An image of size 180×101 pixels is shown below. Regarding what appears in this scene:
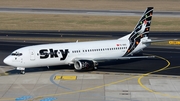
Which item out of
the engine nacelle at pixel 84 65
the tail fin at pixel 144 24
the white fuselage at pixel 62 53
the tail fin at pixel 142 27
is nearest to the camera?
the white fuselage at pixel 62 53

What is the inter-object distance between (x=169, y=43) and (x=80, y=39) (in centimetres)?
1954

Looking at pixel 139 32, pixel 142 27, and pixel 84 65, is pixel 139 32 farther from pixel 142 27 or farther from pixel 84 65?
pixel 84 65

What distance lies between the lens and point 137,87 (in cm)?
4925

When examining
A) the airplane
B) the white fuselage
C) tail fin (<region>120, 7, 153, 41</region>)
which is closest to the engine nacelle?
the airplane

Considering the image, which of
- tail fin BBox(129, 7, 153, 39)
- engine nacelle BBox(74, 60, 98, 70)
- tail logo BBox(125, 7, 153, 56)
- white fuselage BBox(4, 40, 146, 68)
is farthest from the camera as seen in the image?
tail fin BBox(129, 7, 153, 39)

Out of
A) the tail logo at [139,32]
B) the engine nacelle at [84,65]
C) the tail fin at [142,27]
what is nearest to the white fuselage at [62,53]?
the tail logo at [139,32]

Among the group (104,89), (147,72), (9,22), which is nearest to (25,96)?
(104,89)

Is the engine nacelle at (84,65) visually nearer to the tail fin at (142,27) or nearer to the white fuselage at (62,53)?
the white fuselage at (62,53)

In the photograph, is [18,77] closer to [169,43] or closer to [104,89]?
[104,89]

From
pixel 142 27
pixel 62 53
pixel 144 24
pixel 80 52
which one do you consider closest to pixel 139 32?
pixel 142 27

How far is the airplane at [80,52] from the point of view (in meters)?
55.6

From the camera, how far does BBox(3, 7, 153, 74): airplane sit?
5559 cm

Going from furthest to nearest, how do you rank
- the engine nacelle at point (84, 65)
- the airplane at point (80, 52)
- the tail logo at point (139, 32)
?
1. the tail logo at point (139, 32)
2. the engine nacelle at point (84, 65)
3. the airplane at point (80, 52)

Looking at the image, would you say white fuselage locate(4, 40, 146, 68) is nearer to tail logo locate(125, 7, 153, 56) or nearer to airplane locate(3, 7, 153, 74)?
airplane locate(3, 7, 153, 74)
